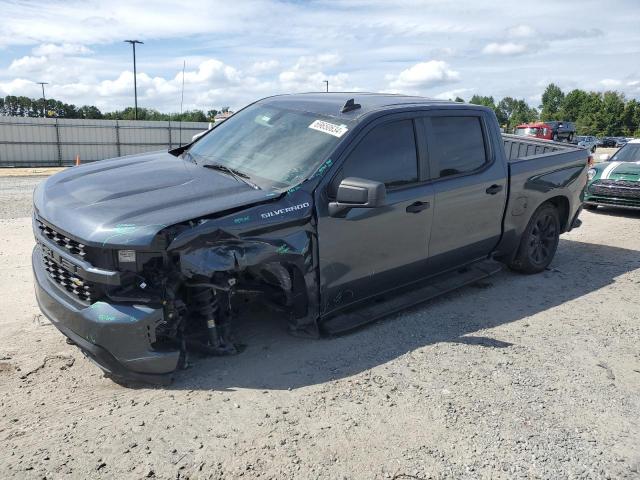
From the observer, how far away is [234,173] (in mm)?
4098

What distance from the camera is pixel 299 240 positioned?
3742 millimetres

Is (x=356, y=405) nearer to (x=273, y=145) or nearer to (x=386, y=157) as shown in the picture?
(x=386, y=157)

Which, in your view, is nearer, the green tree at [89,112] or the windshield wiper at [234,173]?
the windshield wiper at [234,173]

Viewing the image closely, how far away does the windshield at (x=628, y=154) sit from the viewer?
10.6 m

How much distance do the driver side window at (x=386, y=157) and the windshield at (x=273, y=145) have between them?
0.63 ft

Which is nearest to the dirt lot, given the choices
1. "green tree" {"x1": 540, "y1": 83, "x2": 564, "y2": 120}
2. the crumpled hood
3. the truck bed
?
the crumpled hood

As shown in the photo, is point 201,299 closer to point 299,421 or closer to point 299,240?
point 299,240

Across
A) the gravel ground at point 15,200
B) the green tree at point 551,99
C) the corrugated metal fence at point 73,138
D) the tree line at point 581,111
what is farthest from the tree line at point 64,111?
the green tree at point 551,99

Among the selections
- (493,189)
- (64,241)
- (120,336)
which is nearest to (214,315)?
(120,336)

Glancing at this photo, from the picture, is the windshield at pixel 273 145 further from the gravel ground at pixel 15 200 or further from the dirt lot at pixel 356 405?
the gravel ground at pixel 15 200

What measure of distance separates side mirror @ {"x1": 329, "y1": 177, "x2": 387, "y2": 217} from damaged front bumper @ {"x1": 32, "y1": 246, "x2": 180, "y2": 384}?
1.44 m

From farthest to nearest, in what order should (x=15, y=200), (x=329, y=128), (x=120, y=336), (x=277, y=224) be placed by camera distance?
(x=15, y=200)
(x=329, y=128)
(x=277, y=224)
(x=120, y=336)

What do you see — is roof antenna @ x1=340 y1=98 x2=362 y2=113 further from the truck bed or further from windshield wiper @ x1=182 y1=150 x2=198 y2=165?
the truck bed

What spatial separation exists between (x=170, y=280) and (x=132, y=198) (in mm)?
636
